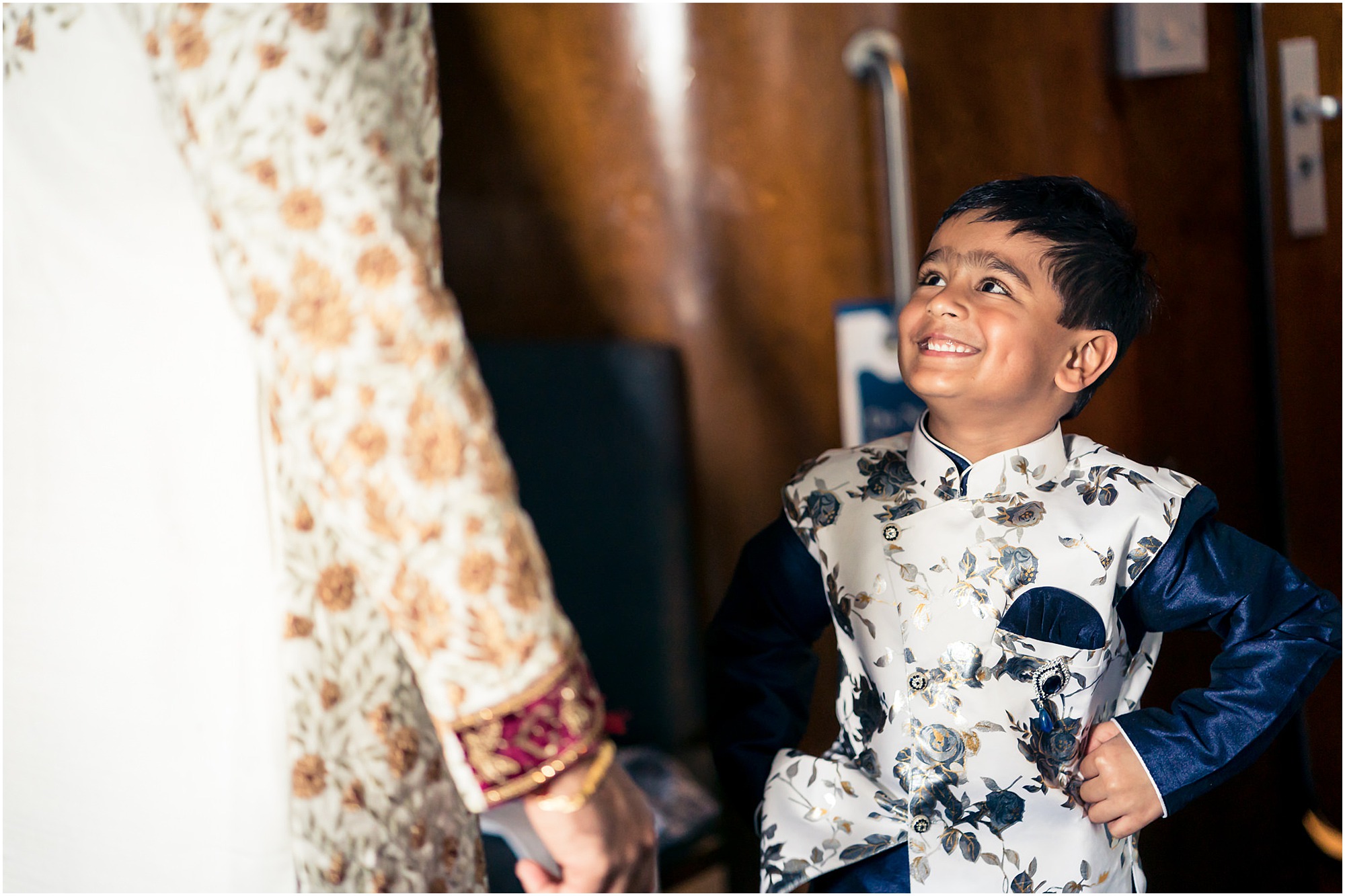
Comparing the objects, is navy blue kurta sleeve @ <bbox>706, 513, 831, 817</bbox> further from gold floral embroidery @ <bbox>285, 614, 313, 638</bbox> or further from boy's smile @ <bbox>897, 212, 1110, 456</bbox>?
gold floral embroidery @ <bbox>285, 614, 313, 638</bbox>

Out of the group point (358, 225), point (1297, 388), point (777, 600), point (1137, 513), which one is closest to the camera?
point (358, 225)

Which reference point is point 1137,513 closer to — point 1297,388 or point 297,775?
point 297,775

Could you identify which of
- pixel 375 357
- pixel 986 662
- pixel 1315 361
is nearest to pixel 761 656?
pixel 986 662

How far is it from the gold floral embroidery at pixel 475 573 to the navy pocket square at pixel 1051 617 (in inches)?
12.8

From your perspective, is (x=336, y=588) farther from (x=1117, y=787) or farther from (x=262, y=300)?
(x=1117, y=787)

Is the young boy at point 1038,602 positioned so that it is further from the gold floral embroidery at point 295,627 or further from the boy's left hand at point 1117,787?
the gold floral embroidery at point 295,627

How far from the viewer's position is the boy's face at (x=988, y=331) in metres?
0.60

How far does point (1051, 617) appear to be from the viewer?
0.61 meters

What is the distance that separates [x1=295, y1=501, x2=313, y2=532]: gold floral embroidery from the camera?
0.55m

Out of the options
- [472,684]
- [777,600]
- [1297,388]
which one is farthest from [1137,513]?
[1297,388]

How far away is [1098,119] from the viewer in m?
1.11

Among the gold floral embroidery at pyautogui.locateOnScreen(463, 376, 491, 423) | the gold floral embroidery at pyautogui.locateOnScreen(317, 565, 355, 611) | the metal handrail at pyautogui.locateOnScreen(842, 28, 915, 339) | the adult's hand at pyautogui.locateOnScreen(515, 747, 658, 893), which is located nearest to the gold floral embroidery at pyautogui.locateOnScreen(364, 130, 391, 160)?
the gold floral embroidery at pyautogui.locateOnScreen(463, 376, 491, 423)

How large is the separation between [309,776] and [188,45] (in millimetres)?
389

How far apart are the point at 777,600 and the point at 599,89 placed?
32.5 inches
